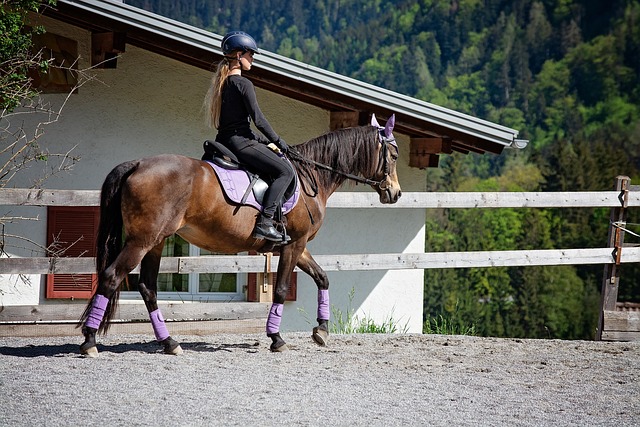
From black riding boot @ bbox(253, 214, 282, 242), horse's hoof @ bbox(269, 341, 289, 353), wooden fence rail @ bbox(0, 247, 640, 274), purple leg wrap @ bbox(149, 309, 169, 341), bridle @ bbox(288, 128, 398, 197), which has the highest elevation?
bridle @ bbox(288, 128, 398, 197)

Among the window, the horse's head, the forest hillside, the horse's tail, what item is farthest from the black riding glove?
the forest hillside

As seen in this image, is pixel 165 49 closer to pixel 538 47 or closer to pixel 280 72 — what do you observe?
pixel 280 72

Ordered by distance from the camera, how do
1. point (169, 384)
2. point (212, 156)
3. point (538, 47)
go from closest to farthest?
point (169, 384) → point (212, 156) → point (538, 47)

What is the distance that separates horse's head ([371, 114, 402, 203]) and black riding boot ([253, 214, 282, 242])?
139cm

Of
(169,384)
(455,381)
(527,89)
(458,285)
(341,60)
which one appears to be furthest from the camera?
(341,60)

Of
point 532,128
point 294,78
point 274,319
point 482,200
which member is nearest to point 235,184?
point 274,319

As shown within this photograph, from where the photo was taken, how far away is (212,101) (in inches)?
332

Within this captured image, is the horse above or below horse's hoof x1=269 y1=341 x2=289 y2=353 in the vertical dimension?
above

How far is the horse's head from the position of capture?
927 cm

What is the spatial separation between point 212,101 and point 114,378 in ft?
8.90

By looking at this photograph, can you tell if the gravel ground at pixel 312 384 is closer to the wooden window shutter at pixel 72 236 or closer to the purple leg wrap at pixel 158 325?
the purple leg wrap at pixel 158 325

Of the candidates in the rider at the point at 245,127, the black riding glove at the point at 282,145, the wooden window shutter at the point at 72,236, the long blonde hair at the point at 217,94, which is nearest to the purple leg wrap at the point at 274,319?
the rider at the point at 245,127

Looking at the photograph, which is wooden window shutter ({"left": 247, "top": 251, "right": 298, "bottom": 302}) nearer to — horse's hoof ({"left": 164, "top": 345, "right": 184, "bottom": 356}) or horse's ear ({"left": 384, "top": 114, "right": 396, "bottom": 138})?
horse's ear ({"left": 384, "top": 114, "right": 396, "bottom": 138})

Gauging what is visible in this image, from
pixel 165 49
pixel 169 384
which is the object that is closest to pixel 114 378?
pixel 169 384
